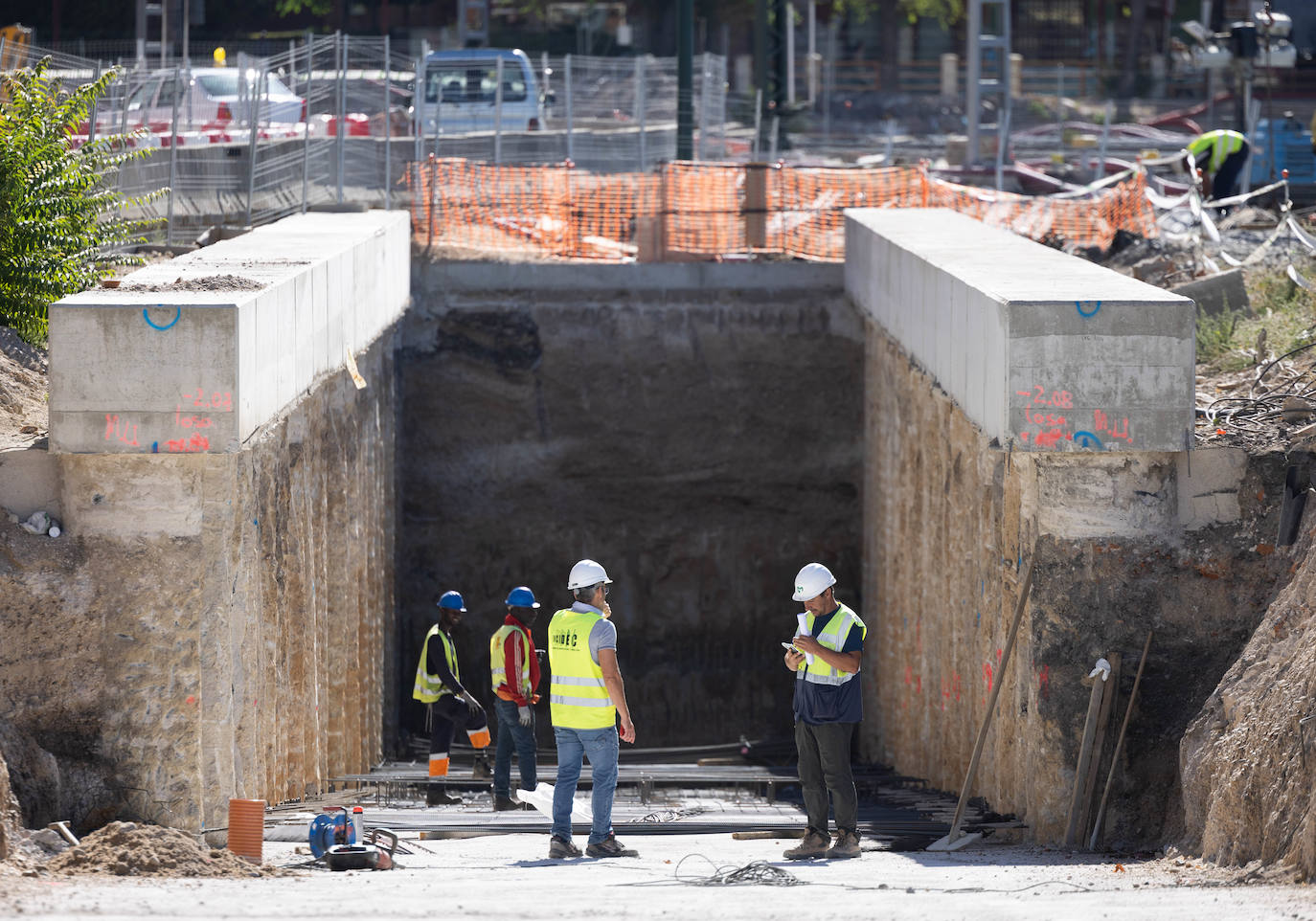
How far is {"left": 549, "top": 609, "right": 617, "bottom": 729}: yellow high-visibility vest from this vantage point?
858cm

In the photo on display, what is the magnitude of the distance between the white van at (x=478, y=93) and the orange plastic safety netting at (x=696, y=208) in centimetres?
386

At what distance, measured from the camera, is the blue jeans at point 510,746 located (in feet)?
37.1

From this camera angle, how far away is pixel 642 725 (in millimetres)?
19078

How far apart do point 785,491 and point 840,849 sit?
35.2 feet

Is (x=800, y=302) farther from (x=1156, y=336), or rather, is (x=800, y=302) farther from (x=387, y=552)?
(x=1156, y=336)

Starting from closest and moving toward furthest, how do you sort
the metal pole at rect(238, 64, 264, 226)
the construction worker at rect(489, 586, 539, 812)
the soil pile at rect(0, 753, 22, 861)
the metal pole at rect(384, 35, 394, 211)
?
the soil pile at rect(0, 753, 22, 861)
the construction worker at rect(489, 586, 539, 812)
the metal pole at rect(238, 64, 264, 226)
the metal pole at rect(384, 35, 394, 211)

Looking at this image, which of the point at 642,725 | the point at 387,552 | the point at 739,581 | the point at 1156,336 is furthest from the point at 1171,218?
the point at 1156,336

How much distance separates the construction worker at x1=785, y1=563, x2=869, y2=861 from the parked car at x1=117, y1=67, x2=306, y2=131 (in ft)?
42.6

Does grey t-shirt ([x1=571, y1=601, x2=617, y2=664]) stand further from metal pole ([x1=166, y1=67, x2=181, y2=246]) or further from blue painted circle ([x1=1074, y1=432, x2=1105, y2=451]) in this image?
metal pole ([x1=166, y1=67, x2=181, y2=246])

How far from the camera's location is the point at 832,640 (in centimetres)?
880

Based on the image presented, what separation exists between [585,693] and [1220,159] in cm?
1821

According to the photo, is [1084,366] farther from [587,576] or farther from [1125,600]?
[587,576]

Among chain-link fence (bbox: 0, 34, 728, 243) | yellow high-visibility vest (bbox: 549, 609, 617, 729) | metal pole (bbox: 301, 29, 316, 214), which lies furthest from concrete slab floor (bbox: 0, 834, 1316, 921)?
metal pole (bbox: 301, 29, 316, 214)

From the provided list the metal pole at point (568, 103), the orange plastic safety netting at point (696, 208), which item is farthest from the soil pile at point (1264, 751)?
the metal pole at point (568, 103)
